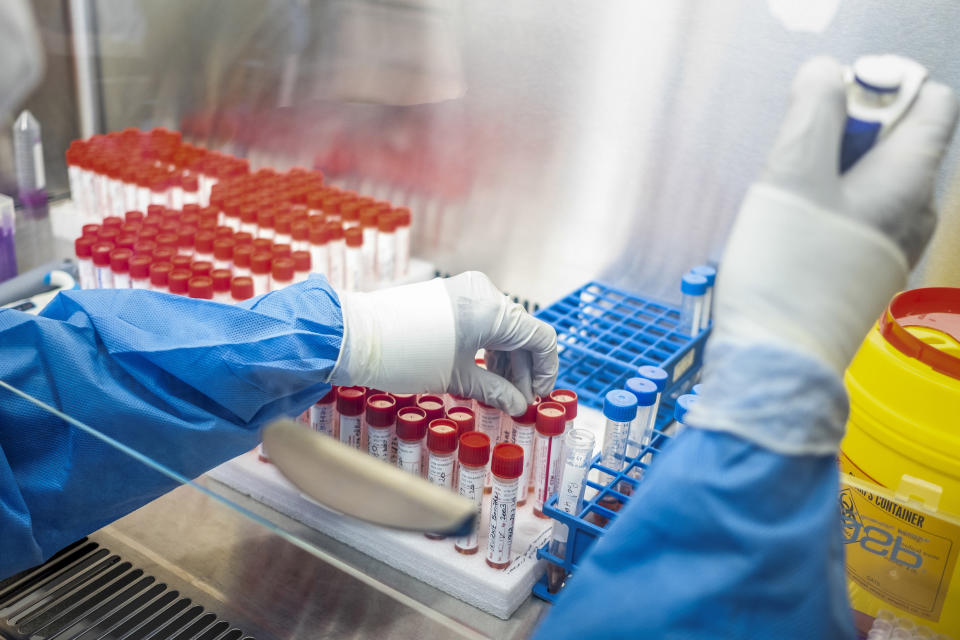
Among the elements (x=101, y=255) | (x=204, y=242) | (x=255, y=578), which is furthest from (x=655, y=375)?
(x=101, y=255)

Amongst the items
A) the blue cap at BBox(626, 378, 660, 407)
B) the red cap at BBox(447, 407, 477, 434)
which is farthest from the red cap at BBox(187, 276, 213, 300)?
the blue cap at BBox(626, 378, 660, 407)

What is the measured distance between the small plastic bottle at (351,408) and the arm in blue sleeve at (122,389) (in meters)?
0.06

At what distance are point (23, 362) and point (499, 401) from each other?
655 mm

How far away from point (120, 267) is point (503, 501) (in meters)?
1.03

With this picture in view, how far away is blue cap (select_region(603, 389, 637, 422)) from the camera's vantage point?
4.02 ft

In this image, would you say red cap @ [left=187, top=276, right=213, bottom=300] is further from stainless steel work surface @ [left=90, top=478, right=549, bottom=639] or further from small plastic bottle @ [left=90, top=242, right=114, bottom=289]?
stainless steel work surface @ [left=90, top=478, right=549, bottom=639]

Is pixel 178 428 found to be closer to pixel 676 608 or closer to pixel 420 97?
pixel 676 608

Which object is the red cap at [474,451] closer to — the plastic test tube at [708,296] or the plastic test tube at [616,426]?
the plastic test tube at [616,426]

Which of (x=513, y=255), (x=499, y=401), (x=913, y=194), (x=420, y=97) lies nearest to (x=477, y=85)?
(x=420, y=97)

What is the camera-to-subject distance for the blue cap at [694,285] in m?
1.63

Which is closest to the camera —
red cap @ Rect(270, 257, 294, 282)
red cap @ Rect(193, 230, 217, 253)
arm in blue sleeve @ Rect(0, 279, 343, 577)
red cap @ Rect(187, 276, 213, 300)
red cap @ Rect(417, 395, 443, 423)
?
arm in blue sleeve @ Rect(0, 279, 343, 577)

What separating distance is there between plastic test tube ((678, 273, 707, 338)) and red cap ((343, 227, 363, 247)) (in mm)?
723

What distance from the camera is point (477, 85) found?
6.28 feet

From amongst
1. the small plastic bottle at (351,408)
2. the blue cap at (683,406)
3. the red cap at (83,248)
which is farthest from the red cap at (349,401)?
the red cap at (83,248)
